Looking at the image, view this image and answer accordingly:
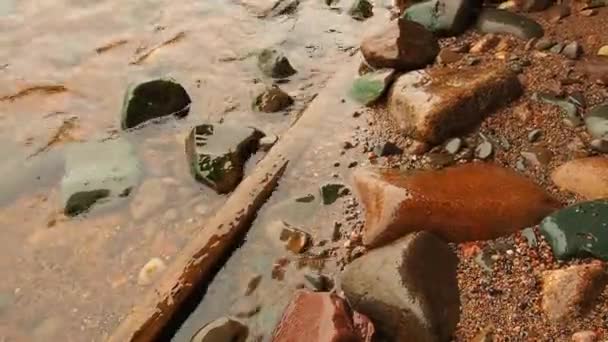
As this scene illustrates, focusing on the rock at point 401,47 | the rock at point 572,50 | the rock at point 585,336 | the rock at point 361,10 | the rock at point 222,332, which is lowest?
the rock at point 222,332

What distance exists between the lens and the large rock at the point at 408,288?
277 centimetres

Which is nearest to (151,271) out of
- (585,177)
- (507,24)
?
(585,177)

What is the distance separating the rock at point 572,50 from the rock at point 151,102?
7.70ft

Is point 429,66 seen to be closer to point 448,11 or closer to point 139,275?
point 448,11

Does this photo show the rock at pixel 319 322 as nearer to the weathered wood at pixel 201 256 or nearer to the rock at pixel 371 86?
the weathered wood at pixel 201 256

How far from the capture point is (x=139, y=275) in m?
3.38

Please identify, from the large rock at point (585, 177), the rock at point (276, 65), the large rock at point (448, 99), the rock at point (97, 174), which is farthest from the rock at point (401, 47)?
the rock at point (97, 174)

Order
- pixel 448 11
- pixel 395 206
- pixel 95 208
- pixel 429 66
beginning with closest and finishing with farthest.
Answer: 1. pixel 395 206
2. pixel 95 208
3. pixel 429 66
4. pixel 448 11

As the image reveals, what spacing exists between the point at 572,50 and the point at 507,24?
1.80 feet

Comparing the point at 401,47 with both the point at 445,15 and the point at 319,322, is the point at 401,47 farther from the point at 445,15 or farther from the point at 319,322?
the point at 319,322

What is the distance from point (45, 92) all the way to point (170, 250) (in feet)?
6.41

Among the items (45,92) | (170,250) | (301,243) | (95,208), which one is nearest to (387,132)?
(301,243)

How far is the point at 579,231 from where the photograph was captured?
2910mm

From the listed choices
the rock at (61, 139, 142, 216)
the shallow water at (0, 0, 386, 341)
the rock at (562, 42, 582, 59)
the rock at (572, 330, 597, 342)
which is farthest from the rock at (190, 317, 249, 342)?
the rock at (562, 42, 582, 59)
